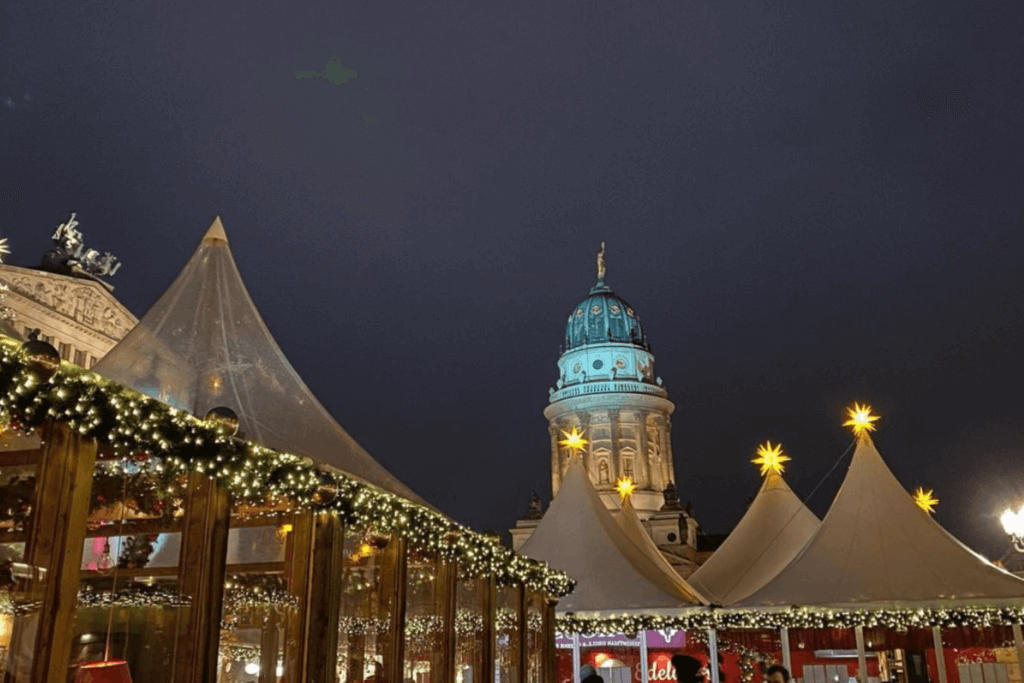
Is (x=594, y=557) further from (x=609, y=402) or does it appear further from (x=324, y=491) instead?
(x=609, y=402)

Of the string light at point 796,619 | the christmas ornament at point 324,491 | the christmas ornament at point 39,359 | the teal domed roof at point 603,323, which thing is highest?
the teal domed roof at point 603,323

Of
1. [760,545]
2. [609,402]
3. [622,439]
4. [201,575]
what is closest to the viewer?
[201,575]

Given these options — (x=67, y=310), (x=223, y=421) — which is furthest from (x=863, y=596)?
(x=67, y=310)

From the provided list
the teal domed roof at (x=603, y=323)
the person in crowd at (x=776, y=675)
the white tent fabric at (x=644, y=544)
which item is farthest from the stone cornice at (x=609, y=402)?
the person in crowd at (x=776, y=675)

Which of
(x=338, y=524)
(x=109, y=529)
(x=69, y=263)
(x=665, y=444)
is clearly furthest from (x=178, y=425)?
(x=665, y=444)

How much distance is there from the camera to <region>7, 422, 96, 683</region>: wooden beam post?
15.9ft

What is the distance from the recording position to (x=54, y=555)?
4.99 meters

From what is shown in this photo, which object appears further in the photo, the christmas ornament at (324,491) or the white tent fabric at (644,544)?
the white tent fabric at (644,544)

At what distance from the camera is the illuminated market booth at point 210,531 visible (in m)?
5.02

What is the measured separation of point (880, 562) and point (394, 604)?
1066cm

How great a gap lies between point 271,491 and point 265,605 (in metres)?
1.11

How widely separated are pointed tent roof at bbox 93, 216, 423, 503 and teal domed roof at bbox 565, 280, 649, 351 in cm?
4701

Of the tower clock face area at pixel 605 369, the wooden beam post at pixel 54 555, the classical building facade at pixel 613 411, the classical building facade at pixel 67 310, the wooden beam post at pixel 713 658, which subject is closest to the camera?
the wooden beam post at pixel 54 555

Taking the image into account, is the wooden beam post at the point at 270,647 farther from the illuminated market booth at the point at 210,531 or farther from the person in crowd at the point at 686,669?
the person in crowd at the point at 686,669
